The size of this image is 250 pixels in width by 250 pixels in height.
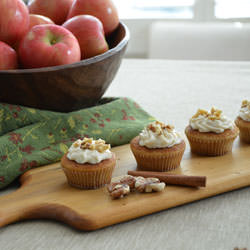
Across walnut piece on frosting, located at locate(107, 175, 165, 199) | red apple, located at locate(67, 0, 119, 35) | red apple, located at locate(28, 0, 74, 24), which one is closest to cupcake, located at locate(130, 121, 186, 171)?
walnut piece on frosting, located at locate(107, 175, 165, 199)

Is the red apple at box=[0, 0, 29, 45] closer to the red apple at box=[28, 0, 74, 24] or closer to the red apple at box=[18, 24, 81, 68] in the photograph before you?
the red apple at box=[18, 24, 81, 68]

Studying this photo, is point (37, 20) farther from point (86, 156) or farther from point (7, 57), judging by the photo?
point (86, 156)

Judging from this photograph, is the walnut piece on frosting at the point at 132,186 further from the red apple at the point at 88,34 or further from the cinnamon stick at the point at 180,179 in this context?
the red apple at the point at 88,34

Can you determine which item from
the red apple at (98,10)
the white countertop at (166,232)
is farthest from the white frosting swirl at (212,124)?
the red apple at (98,10)

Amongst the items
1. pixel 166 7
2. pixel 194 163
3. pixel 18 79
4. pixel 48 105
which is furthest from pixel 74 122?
pixel 166 7

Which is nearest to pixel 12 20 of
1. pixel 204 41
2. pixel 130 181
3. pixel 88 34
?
pixel 88 34
